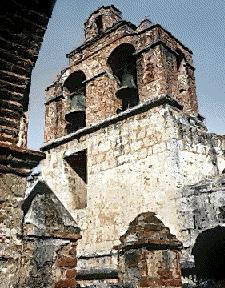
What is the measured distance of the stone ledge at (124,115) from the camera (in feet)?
25.8

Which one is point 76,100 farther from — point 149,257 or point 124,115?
point 149,257

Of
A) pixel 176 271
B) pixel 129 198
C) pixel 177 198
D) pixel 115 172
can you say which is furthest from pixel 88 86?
pixel 176 271

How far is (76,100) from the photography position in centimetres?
1029

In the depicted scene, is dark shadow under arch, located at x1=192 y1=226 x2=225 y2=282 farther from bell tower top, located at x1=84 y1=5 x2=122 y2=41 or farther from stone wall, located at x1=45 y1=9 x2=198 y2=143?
bell tower top, located at x1=84 y1=5 x2=122 y2=41

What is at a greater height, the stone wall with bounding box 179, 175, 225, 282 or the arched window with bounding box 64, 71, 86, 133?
the arched window with bounding box 64, 71, 86, 133

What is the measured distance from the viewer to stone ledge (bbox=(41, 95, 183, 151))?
7.86 m

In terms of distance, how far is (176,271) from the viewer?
3875 millimetres

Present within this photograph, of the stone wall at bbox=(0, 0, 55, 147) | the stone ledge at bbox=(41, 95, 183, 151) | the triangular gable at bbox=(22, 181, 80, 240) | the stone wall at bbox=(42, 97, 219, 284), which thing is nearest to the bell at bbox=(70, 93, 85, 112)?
the stone ledge at bbox=(41, 95, 183, 151)

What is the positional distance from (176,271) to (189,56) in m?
7.91

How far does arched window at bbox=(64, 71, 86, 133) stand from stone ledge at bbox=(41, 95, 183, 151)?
30.5 inches

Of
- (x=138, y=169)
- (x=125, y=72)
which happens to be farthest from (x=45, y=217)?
(x=125, y=72)

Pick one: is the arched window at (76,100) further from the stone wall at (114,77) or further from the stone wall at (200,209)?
the stone wall at (200,209)

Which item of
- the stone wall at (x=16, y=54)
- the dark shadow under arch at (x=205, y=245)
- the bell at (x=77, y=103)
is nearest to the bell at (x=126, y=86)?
the bell at (x=77, y=103)

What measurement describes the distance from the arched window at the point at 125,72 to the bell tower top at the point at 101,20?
1.39m
